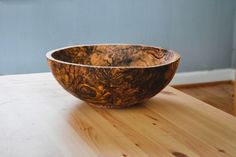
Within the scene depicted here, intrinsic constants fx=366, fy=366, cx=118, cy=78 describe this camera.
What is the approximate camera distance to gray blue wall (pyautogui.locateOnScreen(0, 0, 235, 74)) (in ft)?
7.92

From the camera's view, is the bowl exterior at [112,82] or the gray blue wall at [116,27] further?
the gray blue wall at [116,27]

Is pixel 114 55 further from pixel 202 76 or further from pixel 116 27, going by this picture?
pixel 202 76

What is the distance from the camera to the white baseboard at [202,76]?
9.87 feet

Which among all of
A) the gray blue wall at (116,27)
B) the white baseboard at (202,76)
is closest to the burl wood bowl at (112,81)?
the gray blue wall at (116,27)

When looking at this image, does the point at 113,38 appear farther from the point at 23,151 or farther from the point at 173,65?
the point at 23,151

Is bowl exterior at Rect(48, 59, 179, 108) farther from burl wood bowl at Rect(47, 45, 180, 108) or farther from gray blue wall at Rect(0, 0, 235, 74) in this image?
gray blue wall at Rect(0, 0, 235, 74)

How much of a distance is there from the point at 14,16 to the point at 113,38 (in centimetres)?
73

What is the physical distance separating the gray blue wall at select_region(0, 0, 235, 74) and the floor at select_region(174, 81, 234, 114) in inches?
6.5

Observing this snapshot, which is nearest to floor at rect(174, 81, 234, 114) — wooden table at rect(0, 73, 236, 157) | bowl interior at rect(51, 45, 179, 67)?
bowl interior at rect(51, 45, 179, 67)

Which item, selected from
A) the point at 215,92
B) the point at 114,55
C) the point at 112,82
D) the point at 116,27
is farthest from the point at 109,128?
the point at 215,92

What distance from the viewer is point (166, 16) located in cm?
284

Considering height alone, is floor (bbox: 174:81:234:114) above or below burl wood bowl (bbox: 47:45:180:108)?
below

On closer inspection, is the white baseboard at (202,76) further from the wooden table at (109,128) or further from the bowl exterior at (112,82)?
the bowl exterior at (112,82)

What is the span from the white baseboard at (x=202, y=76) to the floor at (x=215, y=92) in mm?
44
